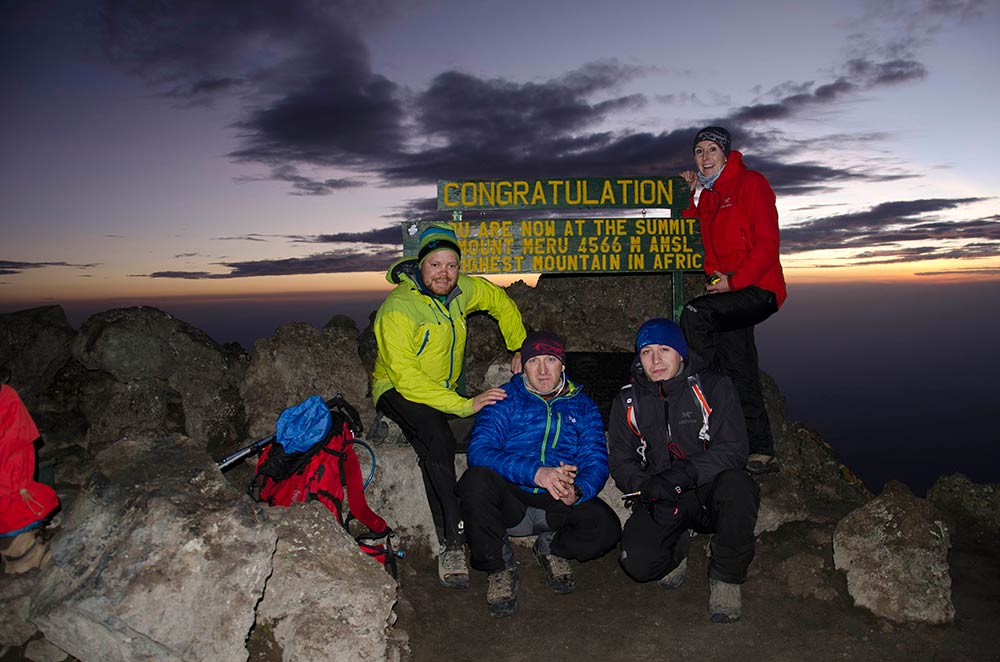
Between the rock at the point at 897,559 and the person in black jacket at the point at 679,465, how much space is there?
102 centimetres

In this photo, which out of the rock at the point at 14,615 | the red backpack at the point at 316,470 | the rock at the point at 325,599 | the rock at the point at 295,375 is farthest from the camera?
the rock at the point at 295,375

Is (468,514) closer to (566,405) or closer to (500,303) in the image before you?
(566,405)

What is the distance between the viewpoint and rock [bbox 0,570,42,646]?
4.96m

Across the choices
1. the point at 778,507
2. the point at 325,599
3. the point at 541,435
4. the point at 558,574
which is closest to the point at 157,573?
the point at 325,599

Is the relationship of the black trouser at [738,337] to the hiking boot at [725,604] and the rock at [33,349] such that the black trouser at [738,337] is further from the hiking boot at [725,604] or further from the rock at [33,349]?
the rock at [33,349]

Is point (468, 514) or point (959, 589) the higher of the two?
point (468, 514)

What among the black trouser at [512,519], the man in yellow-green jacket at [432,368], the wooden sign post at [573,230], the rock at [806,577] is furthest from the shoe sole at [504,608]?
the wooden sign post at [573,230]

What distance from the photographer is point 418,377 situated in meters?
5.57

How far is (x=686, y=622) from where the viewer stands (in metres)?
4.90

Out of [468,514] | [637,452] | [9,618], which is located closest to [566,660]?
[468,514]

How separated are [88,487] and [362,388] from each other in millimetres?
3456

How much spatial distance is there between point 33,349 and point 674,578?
7959 mm

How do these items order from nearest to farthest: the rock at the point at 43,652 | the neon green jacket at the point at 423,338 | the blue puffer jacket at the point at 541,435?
the rock at the point at 43,652
the blue puffer jacket at the point at 541,435
the neon green jacket at the point at 423,338

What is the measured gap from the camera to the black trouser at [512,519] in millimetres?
5004
